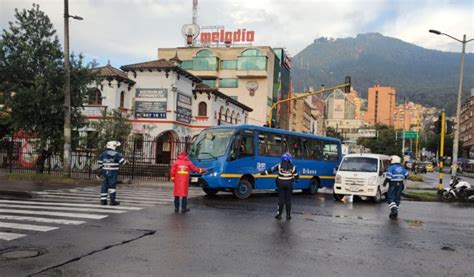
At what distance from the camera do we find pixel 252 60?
66.4m

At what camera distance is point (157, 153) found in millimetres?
38156

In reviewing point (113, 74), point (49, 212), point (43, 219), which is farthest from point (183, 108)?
point (43, 219)

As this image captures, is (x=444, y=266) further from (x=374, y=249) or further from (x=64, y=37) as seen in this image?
(x=64, y=37)

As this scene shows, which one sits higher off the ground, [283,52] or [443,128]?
[283,52]

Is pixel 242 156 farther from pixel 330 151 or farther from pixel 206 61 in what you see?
pixel 206 61

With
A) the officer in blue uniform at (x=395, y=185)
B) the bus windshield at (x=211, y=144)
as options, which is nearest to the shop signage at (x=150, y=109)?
the bus windshield at (x=211, y=144)

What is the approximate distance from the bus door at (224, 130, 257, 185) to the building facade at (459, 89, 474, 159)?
102 m

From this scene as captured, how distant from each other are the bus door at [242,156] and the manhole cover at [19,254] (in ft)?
34.0

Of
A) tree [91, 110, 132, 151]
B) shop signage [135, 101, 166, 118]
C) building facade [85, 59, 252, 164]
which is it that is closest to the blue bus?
tree [91, 110, 132, 151]

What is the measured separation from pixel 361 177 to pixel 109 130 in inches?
579

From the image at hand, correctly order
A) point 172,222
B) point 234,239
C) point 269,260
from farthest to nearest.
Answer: point 172,222
point 234,239
point 269,260

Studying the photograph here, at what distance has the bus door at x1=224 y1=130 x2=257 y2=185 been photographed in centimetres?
1752

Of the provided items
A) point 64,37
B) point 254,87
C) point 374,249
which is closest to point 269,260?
point 374,249

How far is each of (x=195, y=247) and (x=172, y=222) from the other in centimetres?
268
